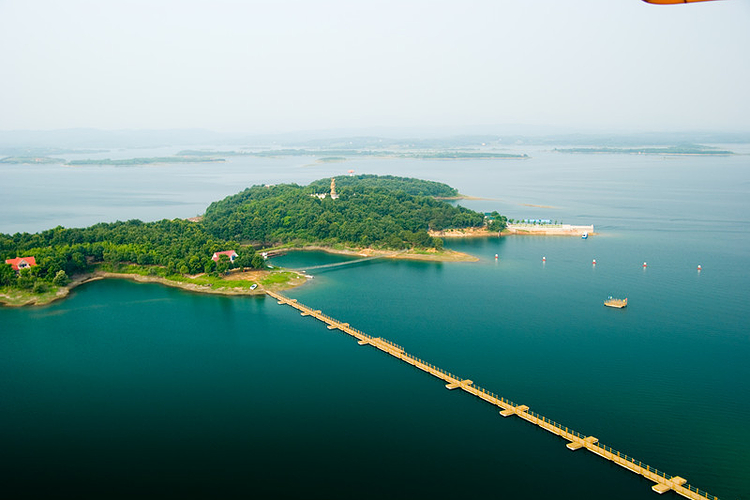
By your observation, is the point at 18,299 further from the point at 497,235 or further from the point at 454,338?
the point at 497,235

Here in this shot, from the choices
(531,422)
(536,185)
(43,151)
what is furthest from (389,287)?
(43,151)

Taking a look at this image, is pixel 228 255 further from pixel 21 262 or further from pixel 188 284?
pixel 21 262

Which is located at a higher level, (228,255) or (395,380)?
(228,255)

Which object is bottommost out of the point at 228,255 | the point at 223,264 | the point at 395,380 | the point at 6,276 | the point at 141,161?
the point at 395,380

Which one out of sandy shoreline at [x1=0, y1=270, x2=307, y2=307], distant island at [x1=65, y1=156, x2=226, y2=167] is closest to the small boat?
sandy shoreline at [x1=0, y1=270, x2=307, y2=307]

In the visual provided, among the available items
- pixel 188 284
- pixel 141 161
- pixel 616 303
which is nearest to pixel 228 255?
pixel 188 284

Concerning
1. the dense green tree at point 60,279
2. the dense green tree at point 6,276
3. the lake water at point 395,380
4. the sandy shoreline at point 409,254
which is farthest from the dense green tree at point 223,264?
the dense green tree at point 6,276
